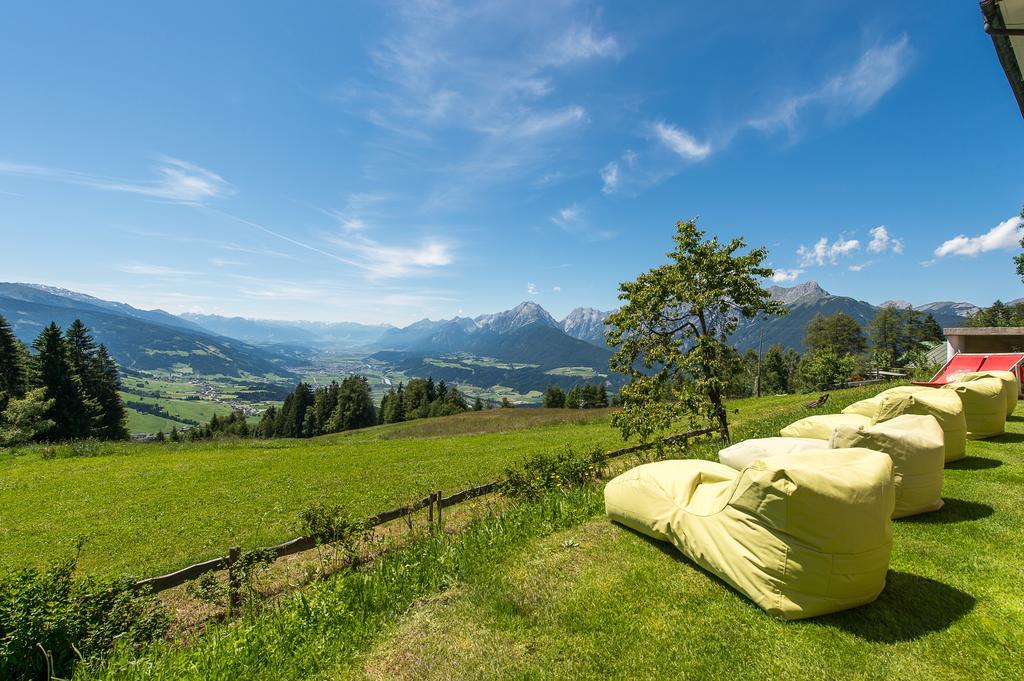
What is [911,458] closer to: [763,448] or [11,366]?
[763,448]

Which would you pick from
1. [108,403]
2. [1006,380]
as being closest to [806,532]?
[1006,380]

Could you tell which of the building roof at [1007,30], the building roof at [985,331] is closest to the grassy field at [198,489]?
the building roof at [1007,30]

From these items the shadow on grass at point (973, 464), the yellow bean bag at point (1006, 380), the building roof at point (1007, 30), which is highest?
the building roof at point (1007, 30)

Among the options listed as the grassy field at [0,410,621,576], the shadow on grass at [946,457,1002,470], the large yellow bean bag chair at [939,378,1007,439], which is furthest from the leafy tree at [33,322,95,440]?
the large yellow bean bag chair at [939,378,1007,439]

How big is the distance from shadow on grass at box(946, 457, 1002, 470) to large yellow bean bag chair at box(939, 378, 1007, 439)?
2.25 m

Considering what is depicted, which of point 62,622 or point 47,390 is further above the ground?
point 62,622

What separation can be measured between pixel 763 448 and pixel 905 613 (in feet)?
10.1

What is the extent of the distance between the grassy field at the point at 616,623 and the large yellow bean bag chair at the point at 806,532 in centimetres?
31

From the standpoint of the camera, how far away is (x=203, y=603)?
8.55m

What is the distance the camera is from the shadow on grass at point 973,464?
9.12 m

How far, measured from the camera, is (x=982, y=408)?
11.1m

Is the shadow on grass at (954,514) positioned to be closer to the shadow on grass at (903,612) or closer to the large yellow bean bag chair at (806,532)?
the shadow on grass at (903,612)

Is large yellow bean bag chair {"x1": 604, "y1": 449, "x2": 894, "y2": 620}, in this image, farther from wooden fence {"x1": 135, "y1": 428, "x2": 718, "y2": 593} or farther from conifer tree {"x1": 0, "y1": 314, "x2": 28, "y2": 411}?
conifer tree {"x1": 0, "y1": 314, "x2": 28, "y2": 411}

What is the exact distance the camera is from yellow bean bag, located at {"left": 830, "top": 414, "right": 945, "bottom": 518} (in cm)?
667
